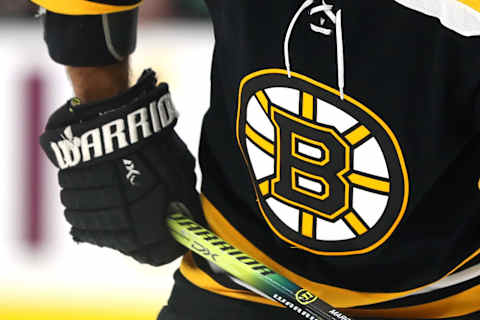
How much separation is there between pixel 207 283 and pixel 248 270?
0.09 m

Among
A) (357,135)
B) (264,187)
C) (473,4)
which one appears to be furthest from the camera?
(264,187)

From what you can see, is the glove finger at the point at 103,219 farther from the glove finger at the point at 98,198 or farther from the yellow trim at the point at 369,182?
the yellow trim at the point at 369,182

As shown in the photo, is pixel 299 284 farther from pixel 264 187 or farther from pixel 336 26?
pixel 336 26

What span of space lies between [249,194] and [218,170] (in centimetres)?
7

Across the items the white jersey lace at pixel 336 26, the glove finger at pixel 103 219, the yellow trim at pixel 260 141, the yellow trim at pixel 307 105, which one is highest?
the white jersey lace at pixel 336 26

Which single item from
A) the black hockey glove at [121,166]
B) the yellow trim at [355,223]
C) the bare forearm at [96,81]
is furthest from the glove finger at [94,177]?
the yellow trim at [355,223]

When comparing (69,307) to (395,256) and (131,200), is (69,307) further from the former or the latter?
(395,256)

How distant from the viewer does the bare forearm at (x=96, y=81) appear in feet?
4.29

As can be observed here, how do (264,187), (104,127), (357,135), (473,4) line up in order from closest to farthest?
(473,4) < (357,135) < (264,187) < (104,127)

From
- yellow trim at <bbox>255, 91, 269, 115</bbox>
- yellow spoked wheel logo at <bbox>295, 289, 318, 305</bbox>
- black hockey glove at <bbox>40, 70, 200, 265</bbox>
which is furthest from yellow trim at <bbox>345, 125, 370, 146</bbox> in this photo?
black hockey glove at <bbox>40, 70, 200, 265</bbox>

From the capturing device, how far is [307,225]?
110 centimetres

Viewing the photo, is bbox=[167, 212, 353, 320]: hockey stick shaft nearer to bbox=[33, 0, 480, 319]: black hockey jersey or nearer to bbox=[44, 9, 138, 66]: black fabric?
bbox=[33, 0, 480, 319]: black hockey jersey

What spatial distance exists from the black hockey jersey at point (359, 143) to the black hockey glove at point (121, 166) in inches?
4.4

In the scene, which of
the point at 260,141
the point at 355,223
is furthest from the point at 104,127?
the point at 355,223
